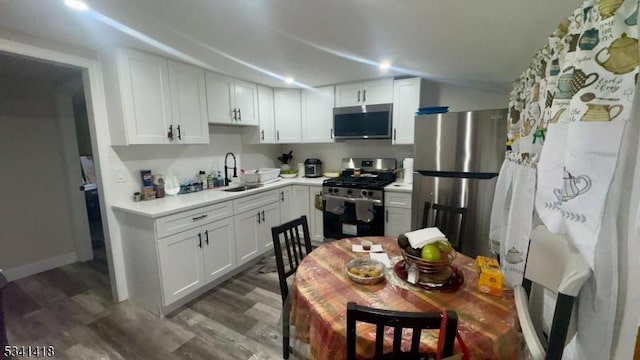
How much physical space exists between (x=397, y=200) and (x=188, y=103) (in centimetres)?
245

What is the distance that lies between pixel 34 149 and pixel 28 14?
203cm

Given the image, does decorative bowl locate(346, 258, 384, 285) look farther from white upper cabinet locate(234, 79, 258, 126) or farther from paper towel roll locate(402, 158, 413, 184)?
white upper cabinet locate(234, 79, 258, 126)

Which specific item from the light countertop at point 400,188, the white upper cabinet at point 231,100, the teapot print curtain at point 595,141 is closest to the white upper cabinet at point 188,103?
the white upper cabinet at point 231,100

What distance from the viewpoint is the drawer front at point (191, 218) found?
6.95ft

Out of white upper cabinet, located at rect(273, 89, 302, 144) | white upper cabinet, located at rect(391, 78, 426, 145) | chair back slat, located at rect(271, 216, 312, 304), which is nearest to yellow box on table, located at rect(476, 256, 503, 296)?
chair back slat, located at rect(271, 216, 312, 304)

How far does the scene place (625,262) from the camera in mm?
620

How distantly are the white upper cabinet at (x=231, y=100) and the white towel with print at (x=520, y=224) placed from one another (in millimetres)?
2857

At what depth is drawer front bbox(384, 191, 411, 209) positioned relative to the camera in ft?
9.36

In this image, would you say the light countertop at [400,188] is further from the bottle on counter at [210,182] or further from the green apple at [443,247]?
the bottle on counter at [210,182]

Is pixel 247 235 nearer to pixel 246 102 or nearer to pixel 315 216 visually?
pixel 315 216

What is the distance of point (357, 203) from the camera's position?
3.05 meters

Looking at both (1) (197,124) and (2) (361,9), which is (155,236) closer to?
(1) (197,124)

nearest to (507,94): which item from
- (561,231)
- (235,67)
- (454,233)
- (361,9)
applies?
(454,233)

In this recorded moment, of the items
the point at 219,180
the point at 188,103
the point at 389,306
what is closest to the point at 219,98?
the point at 188,103
